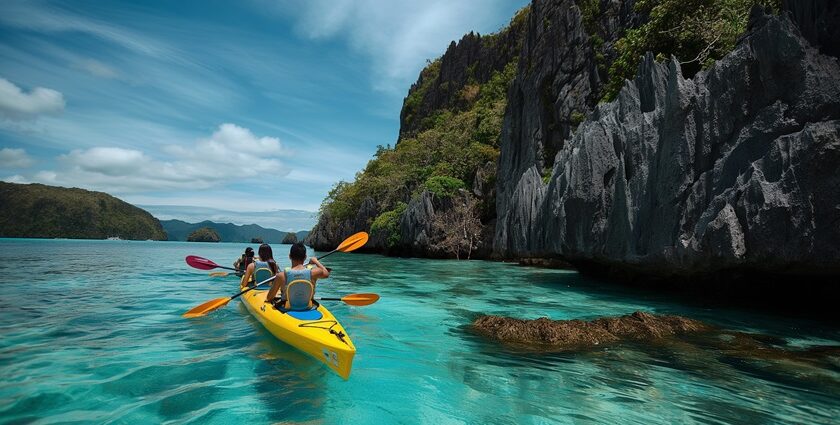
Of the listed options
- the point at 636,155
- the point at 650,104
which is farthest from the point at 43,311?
the point at 650,104

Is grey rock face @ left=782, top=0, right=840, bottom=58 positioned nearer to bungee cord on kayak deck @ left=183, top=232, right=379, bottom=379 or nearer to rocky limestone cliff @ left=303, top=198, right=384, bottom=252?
bungee cord on kayak deck @ left=183, top=232, right=379, bottom=379

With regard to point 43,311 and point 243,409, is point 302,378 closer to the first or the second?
point 243,409

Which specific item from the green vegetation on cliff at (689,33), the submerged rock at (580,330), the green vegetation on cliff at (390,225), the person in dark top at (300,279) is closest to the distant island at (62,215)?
the green vegetation on cliff at (390,225)

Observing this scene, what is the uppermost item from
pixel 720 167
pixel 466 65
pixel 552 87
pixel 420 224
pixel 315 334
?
pixel 466 65

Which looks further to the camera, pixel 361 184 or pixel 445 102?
pixel 445 102

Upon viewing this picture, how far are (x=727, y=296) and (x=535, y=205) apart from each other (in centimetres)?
954

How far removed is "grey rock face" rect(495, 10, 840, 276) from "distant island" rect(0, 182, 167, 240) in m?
147

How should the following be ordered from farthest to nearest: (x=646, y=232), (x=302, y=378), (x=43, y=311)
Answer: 1. (x=646, y=232)
2. (x=43, y=311)
3. (x=302, y=378)

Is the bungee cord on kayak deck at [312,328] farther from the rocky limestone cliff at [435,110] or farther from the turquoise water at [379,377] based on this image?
the rocky limestone cliff at [435,110]

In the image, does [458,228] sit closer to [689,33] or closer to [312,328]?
[689,33]

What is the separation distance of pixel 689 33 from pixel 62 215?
154 meters

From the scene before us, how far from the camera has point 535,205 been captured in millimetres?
22219

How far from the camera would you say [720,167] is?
11.1 metres

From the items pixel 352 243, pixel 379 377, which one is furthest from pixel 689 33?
pixel 379 377
